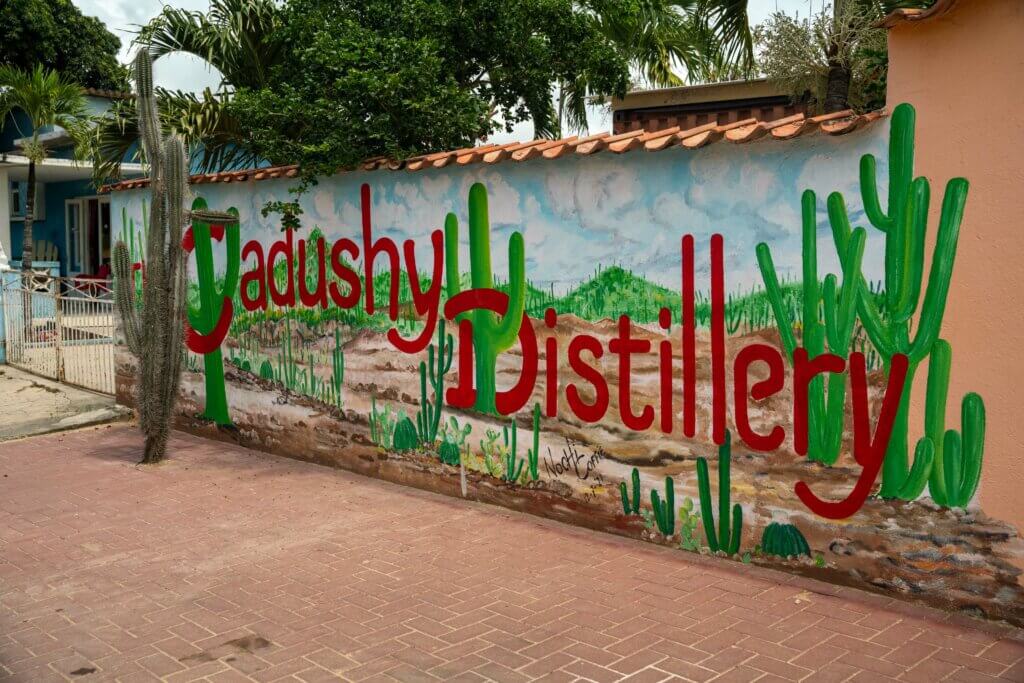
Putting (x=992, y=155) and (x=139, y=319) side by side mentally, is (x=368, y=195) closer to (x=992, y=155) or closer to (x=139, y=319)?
(x=139, y=319)

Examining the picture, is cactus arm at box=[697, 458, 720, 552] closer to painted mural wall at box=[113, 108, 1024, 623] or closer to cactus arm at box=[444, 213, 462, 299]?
painted mural wall at box=[113, 108, 1024, 623]

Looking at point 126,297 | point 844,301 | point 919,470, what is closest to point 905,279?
point 844,301

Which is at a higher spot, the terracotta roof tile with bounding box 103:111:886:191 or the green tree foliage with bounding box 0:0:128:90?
the green tree foliage with bounding box 0:0:128:90

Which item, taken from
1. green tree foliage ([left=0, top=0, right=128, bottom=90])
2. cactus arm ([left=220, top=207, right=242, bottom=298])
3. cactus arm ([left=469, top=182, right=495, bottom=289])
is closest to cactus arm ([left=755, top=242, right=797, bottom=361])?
cactus arm ([left=469, top=182, right=495, bottom=289])

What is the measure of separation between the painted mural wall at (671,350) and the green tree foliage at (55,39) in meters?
20.5

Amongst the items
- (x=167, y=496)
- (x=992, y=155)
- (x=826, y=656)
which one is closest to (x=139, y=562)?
(x=167, y=496)

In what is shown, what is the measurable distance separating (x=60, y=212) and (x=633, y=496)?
21.6 metres

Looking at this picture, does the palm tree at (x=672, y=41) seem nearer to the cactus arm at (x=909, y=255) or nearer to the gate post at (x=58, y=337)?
the cactus arm at (x=909, y=255)

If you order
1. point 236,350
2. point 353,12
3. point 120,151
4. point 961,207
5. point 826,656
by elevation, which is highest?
point 353,12

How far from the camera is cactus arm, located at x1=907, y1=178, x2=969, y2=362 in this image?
5.21m

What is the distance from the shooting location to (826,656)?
4816mm

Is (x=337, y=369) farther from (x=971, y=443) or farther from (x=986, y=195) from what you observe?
(x=986, y=195)

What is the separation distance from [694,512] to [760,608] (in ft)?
3.40

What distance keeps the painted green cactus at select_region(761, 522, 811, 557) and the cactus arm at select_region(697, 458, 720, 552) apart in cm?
36
